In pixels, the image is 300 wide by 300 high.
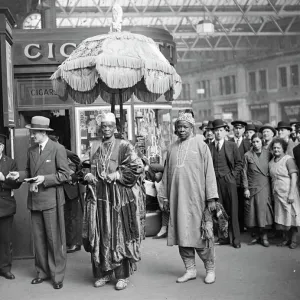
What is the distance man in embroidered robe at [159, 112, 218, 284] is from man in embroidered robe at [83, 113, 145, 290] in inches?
18.7

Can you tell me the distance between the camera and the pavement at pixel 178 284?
594 cm

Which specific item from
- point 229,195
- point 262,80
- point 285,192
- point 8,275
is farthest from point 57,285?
point 262,80

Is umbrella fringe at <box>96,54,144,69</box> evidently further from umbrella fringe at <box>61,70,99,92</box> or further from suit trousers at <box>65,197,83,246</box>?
suit trousers at <box>65,197,83,246</box>

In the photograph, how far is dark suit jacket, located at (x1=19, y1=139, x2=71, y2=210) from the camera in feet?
20.8

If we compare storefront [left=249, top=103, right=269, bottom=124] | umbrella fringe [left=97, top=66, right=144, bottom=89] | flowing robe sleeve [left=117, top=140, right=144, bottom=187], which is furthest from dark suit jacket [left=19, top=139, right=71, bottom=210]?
storefront [left=249, top=103, right=269, bottom=124]

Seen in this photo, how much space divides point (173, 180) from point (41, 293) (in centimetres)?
200

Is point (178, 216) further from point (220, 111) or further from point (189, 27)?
point (220, 111)

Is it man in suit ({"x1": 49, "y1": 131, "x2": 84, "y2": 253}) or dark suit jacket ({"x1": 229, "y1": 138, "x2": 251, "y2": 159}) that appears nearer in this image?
man in suit ({"x1": 49, "y1": 131, "x2": 84, "y2": 253})

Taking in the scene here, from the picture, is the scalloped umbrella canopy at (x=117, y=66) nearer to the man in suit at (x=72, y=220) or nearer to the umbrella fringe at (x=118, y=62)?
the umbrella fringe at (x=118, y=62)

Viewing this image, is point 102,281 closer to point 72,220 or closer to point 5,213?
point 5,213

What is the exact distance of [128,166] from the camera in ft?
20.5

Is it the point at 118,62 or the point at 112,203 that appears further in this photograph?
the point at 118,62

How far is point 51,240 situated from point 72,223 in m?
2.12

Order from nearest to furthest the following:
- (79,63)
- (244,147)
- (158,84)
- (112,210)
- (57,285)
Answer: (112,210), (57,285), (79,63), (158,84), (244,147)
